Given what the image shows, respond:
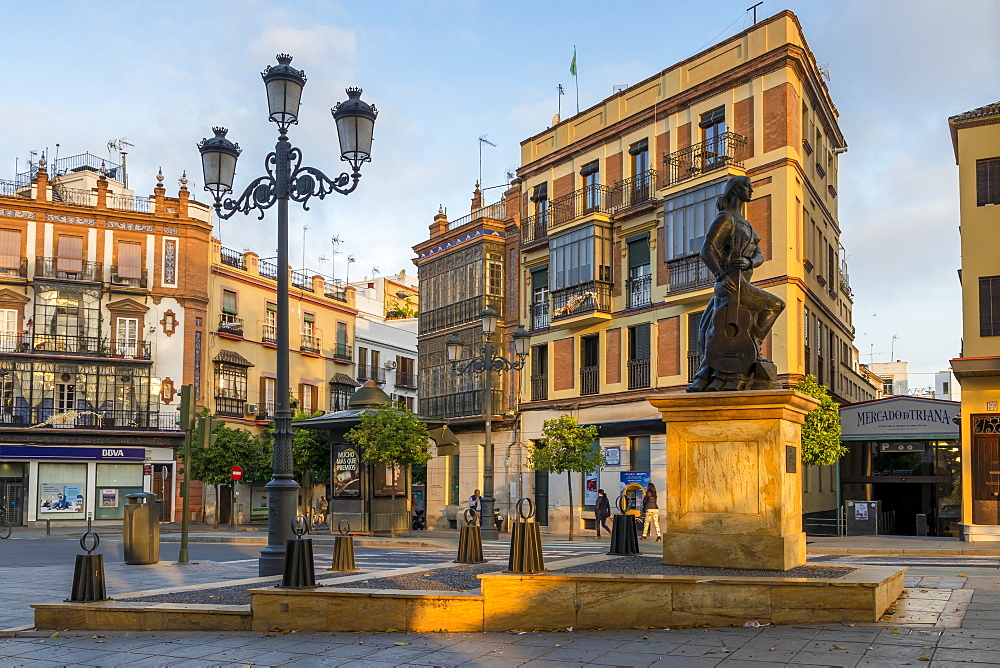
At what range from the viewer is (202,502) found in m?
49.8

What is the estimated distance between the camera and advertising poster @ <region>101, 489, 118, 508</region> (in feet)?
156

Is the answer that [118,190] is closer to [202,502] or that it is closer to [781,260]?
[202,502]

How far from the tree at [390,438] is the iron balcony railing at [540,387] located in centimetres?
825

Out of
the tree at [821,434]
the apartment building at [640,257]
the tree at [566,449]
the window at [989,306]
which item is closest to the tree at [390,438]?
the tree at [566,449]

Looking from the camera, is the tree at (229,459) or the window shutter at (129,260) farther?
the window shutter at (129,260)

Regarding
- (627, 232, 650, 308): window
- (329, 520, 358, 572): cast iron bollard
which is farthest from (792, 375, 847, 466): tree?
(329, 520, 358, 572): cast iron bollard

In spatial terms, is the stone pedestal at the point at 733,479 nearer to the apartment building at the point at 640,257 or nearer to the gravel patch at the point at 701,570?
the gravel patch at the point at 701,570

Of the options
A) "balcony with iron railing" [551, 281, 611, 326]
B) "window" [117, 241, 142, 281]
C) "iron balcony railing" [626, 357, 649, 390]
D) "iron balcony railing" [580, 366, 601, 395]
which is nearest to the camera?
"iron balcony railing" [626, 357, 649, 390]

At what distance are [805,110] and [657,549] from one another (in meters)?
15.2

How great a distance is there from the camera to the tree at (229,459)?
44062mm

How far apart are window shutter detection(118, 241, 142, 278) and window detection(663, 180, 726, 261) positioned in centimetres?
2899

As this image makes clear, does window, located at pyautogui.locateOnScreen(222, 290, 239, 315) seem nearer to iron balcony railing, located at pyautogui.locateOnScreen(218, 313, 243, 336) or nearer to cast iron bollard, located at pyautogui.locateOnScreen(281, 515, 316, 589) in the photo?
iron balcony railing, located at pyautogui.locateOnScreen(218, 313, 243, 336)

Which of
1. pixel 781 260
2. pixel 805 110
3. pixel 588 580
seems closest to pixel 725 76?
pixel 805 110

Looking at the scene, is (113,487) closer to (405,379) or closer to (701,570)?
(405,379)
